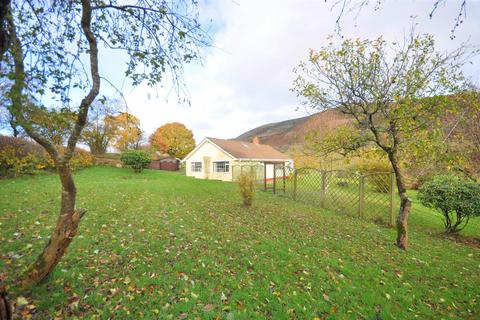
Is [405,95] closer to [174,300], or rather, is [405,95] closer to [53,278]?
[174,300]

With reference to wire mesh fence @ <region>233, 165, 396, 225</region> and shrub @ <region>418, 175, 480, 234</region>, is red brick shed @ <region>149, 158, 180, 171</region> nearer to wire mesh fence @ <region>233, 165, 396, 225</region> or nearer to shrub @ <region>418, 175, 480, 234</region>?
wire mesh fence @ <region>233, 165, 396, 225</region>

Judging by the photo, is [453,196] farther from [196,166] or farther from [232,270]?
[196,166]

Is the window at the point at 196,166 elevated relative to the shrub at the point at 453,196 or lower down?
elevated

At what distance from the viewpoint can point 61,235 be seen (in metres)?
2.55

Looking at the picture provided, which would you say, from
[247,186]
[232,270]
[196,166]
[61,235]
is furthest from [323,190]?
[196,166]

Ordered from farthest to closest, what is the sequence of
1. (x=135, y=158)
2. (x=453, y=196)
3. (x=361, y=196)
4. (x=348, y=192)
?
(x=135, y=158) < (x=348, y=192) < (x=361, y=196) < (x=453, y=196)

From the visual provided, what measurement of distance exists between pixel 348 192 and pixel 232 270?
7000mm

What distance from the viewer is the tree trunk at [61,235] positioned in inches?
100

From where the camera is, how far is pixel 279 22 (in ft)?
14.2

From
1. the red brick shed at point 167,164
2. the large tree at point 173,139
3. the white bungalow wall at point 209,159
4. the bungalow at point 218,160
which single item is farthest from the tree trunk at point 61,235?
the large tree at point 173,139

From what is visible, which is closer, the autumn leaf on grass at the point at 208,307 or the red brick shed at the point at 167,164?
the autumn leaf on grass at the point at 208,307

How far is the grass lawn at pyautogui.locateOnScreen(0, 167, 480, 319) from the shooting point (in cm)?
252

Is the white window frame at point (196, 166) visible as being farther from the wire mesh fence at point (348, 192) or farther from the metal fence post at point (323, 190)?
the metal fence post at point (323, 190)

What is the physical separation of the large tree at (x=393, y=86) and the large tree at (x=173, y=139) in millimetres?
37344
